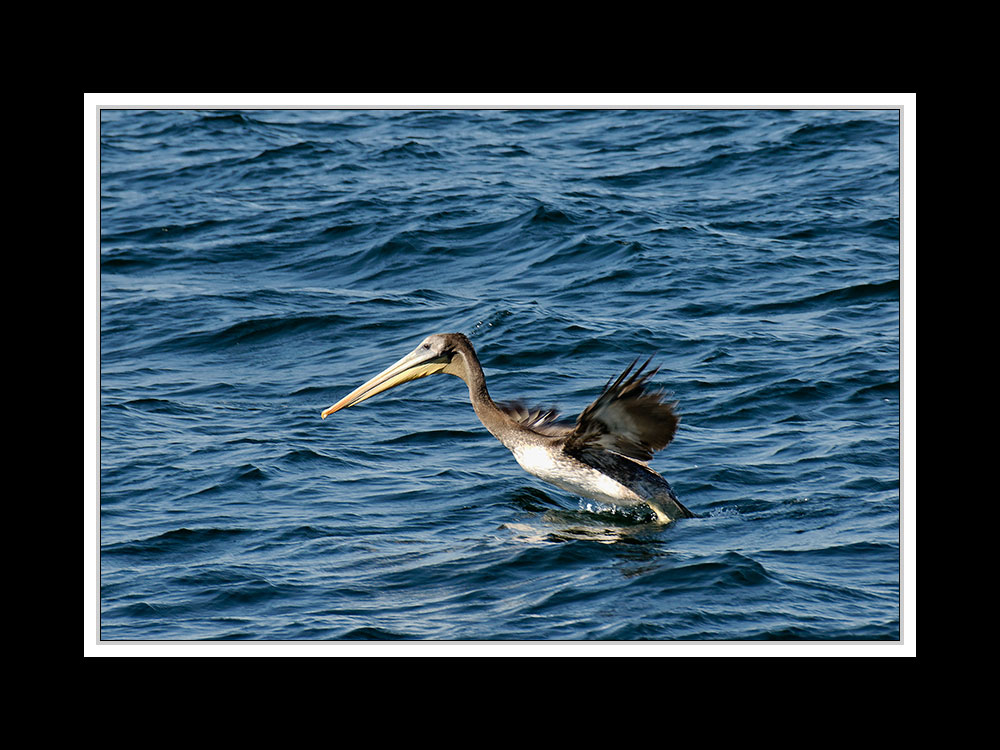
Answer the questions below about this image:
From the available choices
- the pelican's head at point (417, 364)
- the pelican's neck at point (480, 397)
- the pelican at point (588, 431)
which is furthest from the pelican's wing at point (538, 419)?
the pelican's head at point (417, 364)

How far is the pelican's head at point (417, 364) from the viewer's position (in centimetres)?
971

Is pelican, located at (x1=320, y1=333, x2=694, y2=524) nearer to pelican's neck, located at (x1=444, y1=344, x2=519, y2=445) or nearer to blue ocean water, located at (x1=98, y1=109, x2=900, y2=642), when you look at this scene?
pelican's neck, located at (x1=444, y1=344, x2=519, y2=445)

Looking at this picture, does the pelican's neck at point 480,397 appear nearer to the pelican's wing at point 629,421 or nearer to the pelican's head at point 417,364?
the pelican's head at point 417,364

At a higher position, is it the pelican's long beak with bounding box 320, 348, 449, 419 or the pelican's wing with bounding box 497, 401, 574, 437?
the pelican's long beak with bounding box 320, 348, 449, 419

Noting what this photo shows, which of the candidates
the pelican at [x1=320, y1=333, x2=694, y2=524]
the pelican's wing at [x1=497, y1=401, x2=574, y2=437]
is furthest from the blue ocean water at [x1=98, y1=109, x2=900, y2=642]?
the pelican's wing at [x1=497, y1=401, x2=574, y2=437]

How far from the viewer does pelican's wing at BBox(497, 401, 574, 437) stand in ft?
32.1

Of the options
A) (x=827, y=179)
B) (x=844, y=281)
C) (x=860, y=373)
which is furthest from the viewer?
(x=827, y=179)

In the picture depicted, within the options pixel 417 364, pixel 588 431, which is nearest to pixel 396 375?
pixel 417 364

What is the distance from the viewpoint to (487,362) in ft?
37.9

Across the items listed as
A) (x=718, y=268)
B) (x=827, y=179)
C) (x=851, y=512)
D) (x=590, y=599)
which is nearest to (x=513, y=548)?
(x=590, y=599)
